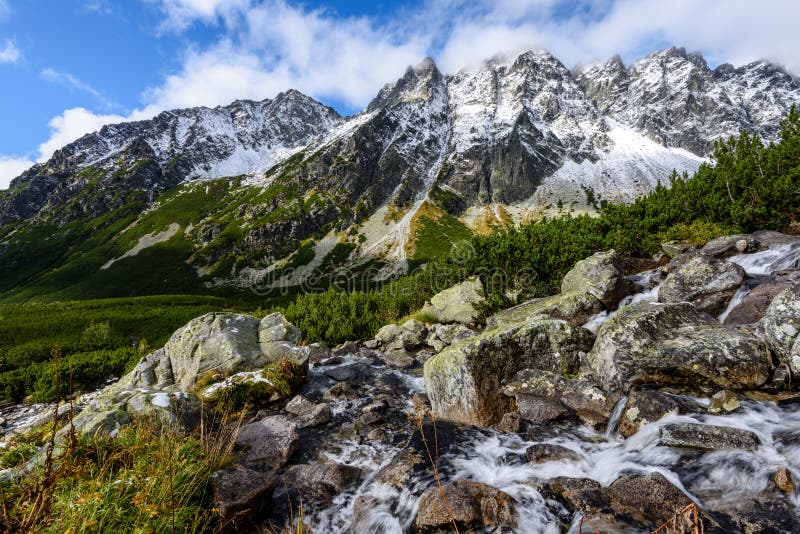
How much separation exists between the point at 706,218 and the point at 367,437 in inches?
762

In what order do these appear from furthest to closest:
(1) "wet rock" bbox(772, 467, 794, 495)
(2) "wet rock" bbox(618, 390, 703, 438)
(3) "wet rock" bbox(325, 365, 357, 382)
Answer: (3) "wet rock" bbox(325, 365, 357, 382) → (2) "wet rock" bbox(618, 390, 703, 438) → (1) "wet rock" bbox(772, 467, 794, 495)

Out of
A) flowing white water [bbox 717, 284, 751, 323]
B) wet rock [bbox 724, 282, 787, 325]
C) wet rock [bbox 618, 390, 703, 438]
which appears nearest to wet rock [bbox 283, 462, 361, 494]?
wet rock [bbox 618, 390, 703, 438]

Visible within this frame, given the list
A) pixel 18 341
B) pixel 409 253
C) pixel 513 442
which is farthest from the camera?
pixel 409 253

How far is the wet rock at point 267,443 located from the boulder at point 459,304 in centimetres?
1142

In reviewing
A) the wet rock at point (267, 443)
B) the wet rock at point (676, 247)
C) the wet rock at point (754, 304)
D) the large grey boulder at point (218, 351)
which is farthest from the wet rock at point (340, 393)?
the wet rock at point (676, 247)

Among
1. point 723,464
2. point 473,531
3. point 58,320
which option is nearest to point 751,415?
point 723,464

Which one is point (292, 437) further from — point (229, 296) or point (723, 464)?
point (229, 296)

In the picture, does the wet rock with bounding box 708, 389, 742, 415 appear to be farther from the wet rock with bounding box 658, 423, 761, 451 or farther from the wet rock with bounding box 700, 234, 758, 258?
the wet rock with bounding box 700, 234, 758, 258

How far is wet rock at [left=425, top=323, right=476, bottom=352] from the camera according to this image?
15727mm

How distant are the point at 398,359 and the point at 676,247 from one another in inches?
528

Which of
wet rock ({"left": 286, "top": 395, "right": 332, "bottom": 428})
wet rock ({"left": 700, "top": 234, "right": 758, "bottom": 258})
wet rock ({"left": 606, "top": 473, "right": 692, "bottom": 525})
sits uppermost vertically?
wet rock ({"left": 700, "top": 234, "right": 758, "bottom": 258})

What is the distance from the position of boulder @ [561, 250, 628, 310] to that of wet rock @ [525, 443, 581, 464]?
293 inches

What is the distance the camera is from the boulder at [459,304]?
699 inches

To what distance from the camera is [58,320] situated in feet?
125
